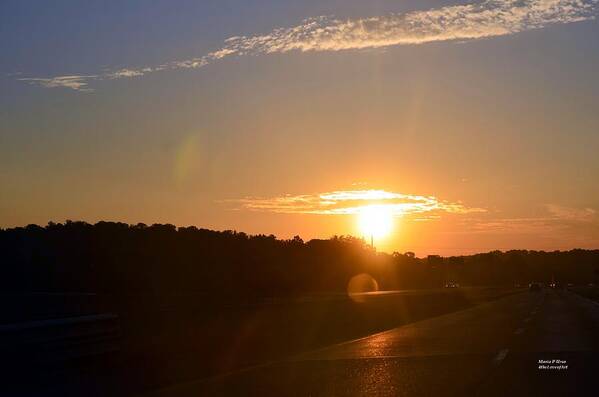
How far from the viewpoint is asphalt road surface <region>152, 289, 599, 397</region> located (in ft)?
43.2

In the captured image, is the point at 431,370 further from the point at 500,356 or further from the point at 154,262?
the point at 154,262

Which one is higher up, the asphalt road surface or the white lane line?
the white lane line

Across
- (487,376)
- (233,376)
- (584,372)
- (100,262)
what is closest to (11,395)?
(233,376)

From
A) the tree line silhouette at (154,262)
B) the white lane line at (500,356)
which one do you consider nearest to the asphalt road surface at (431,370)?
the white lane line at (500,356)

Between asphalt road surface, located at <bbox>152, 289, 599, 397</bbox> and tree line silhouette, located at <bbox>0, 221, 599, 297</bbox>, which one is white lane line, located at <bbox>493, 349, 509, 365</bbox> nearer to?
asphalt road surface, located at <bbox>152, 289, 599, 397</bbox>

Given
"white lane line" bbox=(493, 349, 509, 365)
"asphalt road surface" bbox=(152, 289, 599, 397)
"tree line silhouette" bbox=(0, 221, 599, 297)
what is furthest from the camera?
"tree line silhouette" bbox=(0, 221, 599, 297)

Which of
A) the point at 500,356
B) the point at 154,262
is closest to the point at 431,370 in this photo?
the point at 500,356

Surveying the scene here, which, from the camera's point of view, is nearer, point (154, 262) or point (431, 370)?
point (431, 370)

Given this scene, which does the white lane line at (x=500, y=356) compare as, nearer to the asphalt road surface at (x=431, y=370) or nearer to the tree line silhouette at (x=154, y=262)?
the asphalt road surface at (x=431, y=370)

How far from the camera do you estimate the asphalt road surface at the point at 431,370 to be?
13164mm

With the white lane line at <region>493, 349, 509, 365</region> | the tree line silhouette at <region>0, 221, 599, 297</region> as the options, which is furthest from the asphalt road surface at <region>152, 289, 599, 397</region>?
the tree line silhouette at <region>0, 221, 599, 297</region>

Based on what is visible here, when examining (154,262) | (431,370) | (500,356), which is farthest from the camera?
(154,262)

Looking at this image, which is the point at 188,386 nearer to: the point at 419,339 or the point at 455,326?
the point at 419,339

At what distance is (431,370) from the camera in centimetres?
1590
